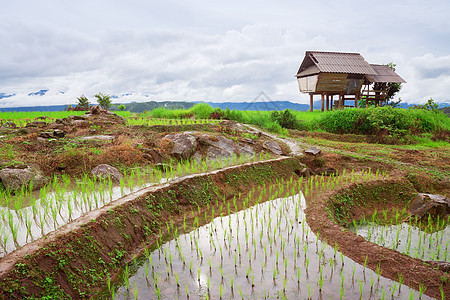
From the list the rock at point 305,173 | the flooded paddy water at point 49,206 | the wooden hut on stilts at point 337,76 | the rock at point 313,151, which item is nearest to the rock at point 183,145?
the flooded paddy water at point 49,206

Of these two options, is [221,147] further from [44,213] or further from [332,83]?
[332,83]

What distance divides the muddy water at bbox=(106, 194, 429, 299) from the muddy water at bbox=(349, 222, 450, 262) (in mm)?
991

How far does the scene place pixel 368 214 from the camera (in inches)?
223

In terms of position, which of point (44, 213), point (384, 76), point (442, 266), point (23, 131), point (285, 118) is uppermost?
point (384, 76)

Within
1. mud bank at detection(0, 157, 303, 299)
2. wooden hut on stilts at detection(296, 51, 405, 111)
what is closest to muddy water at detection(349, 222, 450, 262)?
mud bank at detection(0, 157, 303, 299)

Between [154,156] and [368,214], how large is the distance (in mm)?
4619

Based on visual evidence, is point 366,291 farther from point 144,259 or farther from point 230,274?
point 144,259

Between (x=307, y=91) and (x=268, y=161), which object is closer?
(x=268, y=161)

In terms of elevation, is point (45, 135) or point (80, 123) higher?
point (80, 123)

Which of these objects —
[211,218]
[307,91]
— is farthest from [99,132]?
[307,91]

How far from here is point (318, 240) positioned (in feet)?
13.3

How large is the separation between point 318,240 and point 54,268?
10.0 feet

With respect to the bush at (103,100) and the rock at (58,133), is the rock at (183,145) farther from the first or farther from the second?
the bush at (103,100)

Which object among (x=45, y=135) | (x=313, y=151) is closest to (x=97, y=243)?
(x=45, y=135)
